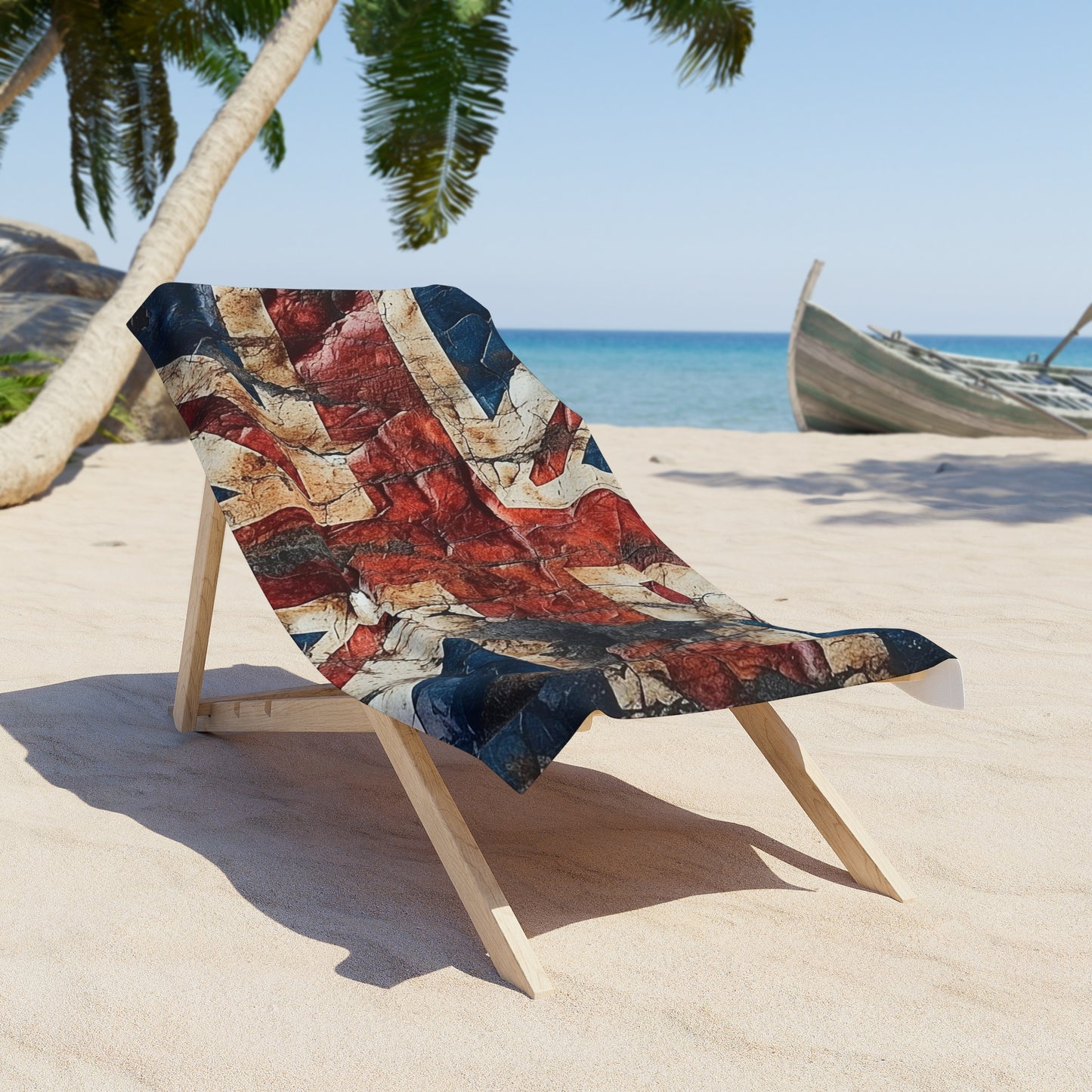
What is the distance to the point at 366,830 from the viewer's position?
2.60m

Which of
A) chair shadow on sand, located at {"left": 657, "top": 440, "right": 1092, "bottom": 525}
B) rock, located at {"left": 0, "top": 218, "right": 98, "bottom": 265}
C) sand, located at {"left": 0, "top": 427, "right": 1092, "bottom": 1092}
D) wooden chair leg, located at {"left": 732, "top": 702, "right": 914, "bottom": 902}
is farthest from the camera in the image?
rock, located at {"left": 0, "top": 218, "right": 98, "bottom": 265}

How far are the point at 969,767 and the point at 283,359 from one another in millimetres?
2177

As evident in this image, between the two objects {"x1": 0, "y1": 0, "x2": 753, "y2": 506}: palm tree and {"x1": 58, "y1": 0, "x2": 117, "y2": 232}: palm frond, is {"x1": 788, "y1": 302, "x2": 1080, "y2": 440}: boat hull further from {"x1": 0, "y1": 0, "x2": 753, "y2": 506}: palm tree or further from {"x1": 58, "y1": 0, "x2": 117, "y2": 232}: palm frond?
{"x1": 58, "y1": 0, "x2": 117, "y2": 232}: palm frond

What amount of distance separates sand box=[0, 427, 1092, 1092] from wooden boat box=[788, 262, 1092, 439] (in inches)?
306

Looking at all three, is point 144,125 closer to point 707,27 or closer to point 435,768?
point 707,27

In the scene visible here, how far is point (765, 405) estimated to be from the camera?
1019 inches

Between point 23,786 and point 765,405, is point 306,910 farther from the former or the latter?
point 765,405

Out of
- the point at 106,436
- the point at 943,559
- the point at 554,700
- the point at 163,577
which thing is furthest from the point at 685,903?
the point at 106,436

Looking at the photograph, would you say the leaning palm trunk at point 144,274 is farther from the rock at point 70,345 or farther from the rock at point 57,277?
the rock at point 57,277

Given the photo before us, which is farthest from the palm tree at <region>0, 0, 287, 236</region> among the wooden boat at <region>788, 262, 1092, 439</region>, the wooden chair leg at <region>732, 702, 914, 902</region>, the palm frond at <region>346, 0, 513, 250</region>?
the wooden chair leg at <region>732, 702, 914, 902</region>

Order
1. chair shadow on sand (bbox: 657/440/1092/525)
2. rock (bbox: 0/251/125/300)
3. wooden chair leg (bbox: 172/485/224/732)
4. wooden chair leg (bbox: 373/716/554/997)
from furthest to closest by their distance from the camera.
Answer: rock (bbox: 0/251/125/300)
chair shadow on sand (bbox: 657/440/1092/525)
wooden chair leg (bbox: 172/485/224/732)
wooden chair leg (bbox: 373/716/554/997)

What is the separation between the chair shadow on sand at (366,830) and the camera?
2.19 meters

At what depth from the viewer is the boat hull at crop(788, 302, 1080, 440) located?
37.9ft

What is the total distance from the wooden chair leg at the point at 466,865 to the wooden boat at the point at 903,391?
1039cm
